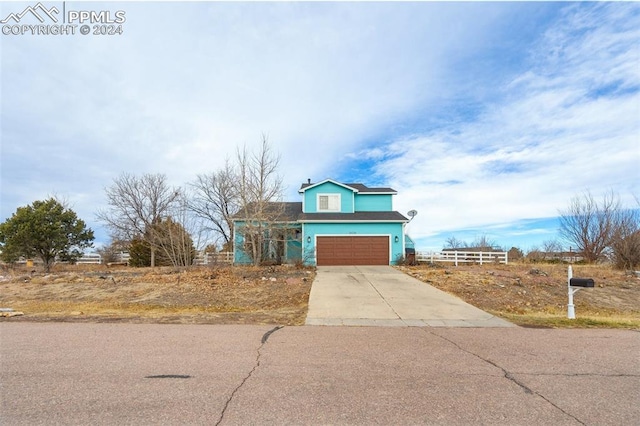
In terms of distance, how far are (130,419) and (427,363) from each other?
3.71 meters

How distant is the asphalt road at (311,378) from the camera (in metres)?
3.37

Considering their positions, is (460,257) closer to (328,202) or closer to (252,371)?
(328,202)

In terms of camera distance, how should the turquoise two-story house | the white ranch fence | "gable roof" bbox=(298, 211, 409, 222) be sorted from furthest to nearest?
1. the white ranch fence
2. "gable roof" bbox=(298, 211, 409, 222)
3. the turquoise two-story house

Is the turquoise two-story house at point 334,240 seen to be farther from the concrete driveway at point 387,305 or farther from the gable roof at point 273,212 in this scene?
the concrete driveway at point 387,305

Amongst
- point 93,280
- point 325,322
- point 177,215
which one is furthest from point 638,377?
point 177,215

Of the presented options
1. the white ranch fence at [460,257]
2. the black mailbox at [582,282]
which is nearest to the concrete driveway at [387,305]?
the black mailbox at [582,282]

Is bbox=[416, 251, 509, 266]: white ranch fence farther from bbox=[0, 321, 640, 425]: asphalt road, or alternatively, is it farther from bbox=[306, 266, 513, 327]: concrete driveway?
bbox=[0, 321, 640, 425]: asphalt road

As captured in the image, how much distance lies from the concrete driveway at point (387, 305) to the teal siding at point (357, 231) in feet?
23.2

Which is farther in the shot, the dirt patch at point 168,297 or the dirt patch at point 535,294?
the dirt patch at point 535,294

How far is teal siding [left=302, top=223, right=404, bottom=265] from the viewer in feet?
74.9

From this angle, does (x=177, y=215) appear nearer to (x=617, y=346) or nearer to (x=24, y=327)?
(x=24, y=327)

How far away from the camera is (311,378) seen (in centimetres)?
429

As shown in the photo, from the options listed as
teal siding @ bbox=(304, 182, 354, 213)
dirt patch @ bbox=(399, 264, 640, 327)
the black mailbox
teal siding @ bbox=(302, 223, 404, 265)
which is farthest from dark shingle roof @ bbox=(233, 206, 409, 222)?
the black mailbox

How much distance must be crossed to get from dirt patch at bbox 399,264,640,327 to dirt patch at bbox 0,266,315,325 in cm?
585
